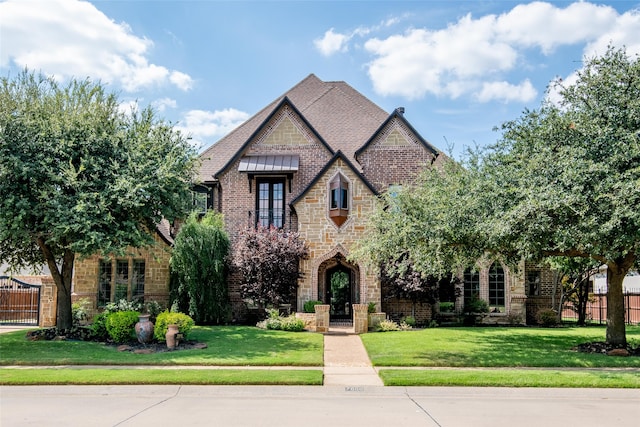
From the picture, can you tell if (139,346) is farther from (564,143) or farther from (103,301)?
(564,143)

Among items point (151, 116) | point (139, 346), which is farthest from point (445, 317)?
point (151, 116)

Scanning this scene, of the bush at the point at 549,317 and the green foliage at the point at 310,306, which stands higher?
the green foliage at the point at 310,306

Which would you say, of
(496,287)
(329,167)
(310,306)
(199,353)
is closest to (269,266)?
(310,306)

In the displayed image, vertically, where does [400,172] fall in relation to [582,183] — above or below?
above

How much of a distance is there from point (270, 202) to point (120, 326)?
9.90 m

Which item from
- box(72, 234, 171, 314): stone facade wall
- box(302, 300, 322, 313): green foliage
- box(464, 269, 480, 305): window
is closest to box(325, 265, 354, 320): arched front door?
box(302, 300, 322, 313): green foliage

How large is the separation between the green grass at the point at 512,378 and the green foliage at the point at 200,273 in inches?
Result: 450

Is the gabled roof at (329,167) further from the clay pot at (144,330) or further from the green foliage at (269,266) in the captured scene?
the clay pot at (144,330)

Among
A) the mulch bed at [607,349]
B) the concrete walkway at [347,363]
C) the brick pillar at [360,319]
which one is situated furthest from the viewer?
the brick pillar at [360,319]

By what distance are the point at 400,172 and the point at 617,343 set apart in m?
12.2

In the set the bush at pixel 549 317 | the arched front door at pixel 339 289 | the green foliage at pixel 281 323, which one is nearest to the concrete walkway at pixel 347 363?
the green foliage at pixel 281 323

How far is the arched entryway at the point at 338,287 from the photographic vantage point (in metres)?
23.7

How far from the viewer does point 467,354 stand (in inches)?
591

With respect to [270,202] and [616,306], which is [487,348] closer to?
[616,306]
